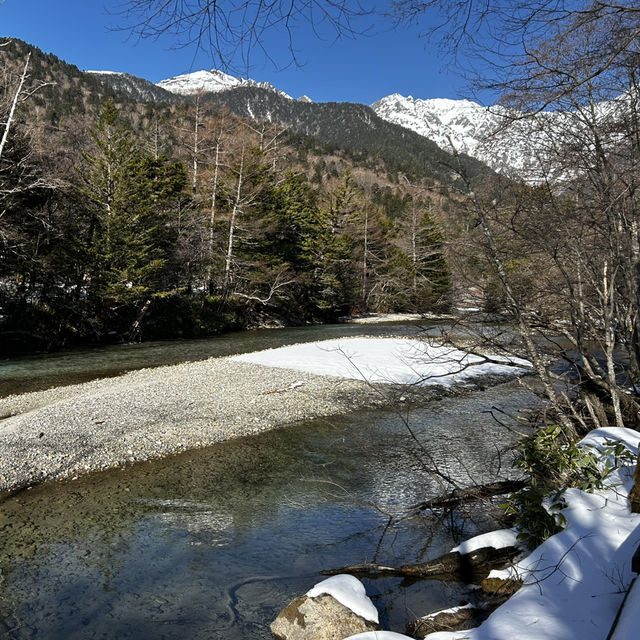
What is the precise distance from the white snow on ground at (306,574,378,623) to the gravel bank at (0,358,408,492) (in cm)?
440

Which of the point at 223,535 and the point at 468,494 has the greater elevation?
the point at 468,494

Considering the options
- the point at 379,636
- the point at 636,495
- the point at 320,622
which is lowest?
the point at 320,622

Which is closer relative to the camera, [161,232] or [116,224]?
[116,224]

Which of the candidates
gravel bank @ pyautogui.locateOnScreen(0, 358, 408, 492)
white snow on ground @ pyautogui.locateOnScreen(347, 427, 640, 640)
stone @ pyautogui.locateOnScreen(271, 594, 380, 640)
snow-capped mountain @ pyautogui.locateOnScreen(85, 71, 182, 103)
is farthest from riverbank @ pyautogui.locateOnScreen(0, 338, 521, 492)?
snow-capped mountain @ pyautogui.locateOnScreen(85, 71, 182, 103)

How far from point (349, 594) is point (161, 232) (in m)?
21.8

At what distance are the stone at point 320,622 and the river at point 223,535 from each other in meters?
0.29

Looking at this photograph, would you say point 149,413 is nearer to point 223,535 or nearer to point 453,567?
point 223,535

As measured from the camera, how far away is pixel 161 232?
22.7m

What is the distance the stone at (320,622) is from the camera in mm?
3020

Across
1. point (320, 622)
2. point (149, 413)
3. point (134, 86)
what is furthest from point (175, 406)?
point (134, 86)

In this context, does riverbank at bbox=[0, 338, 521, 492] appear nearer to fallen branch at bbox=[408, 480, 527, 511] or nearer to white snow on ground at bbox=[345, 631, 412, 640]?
fallen branch at bbox=[408, 480, 527, 511]

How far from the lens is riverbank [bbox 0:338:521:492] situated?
22.0 ft

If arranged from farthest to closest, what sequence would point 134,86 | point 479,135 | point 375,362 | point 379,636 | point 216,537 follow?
point 134,86 < point 375,362 < point 216,537 < point 479,135 < point 379,636

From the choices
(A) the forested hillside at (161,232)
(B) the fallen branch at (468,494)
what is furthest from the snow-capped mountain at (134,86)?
(B) the fallen branch at (468,494)
